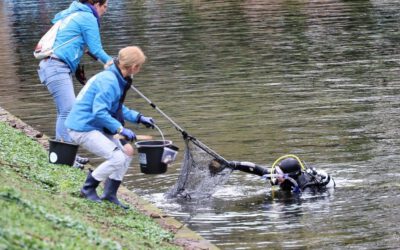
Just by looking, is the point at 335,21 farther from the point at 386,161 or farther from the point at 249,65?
the point at 386,161

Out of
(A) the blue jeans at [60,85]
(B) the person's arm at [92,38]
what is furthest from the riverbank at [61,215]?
(B) the person's arm at [92,38]

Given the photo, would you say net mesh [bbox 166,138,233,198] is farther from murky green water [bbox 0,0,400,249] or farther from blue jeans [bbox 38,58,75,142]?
blue jeans [bbox 38,58,75,142]

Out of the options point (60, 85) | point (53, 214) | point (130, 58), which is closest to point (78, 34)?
point (60, 85)

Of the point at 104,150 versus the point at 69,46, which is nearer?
the point at 104,150

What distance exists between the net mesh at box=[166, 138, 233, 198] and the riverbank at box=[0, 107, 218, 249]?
0.68 m

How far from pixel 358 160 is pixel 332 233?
10.7ft

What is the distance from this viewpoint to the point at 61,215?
7.59m

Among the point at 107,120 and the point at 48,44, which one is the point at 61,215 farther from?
the point at 48,44

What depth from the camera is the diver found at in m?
11.1

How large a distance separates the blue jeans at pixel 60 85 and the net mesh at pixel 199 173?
1402mm

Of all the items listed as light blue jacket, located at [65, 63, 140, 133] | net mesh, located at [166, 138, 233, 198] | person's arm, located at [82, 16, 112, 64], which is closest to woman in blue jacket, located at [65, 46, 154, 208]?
light blue jacket, located at [65, 63, 140, 133]

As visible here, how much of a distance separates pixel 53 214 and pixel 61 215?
10.0 inches

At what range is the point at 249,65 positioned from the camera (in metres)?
21.7

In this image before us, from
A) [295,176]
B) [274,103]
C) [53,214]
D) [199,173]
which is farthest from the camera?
[274,103]
